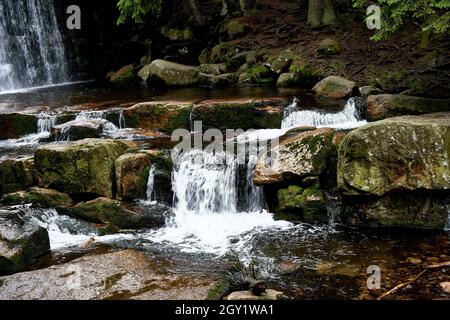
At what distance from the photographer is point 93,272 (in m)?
5.25

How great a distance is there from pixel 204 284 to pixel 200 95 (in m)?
8.59

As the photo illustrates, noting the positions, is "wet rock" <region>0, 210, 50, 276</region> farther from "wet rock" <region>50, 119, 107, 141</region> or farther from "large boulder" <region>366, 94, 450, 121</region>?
"large boulder" <region>366, 94, 450, 121</region>

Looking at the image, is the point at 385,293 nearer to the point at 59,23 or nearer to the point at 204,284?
the point at 204,284

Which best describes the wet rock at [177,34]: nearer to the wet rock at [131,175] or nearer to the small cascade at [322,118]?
the small cascade at [322,118]

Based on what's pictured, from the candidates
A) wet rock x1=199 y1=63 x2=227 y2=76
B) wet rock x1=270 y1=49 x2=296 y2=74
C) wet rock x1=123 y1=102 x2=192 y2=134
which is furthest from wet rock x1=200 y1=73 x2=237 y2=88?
wet rock x1=123 y1=102 x2=192 y2=134

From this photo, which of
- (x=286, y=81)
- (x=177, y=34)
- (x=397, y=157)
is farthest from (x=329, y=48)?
(x=397, y=157)

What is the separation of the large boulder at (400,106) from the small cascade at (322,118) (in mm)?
547

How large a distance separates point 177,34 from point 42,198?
13.9 m

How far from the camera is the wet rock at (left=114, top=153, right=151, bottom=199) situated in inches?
314

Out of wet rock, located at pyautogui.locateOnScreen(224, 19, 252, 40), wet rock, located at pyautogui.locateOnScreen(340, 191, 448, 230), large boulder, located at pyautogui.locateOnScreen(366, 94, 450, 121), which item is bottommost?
wet rock, located at pyautogui.locateOnScreen(340, 191, 448, 230)

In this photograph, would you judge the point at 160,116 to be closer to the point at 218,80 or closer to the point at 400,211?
the point at 218,80

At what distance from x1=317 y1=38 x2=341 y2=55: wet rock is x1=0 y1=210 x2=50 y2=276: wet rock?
36.1ft

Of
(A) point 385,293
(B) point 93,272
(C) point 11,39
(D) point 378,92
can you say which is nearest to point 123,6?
(C) point 11,39
